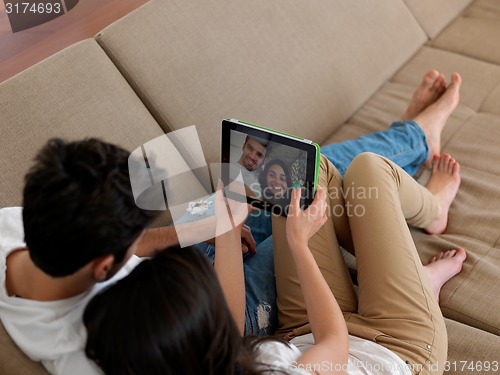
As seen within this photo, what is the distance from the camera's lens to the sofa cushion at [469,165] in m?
1.23

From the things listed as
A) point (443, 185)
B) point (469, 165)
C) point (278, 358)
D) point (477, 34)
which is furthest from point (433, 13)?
point (278, 358)

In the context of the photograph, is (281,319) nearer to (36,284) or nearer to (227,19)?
(36,284)

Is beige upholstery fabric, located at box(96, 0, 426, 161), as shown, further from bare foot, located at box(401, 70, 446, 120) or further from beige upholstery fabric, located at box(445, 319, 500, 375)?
beige upholstery fabric, located at box(445, 319, 500, 375)

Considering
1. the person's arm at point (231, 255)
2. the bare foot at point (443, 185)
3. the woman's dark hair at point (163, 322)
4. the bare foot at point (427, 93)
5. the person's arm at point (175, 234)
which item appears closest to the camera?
the woman's dark hair at point (163, 322)

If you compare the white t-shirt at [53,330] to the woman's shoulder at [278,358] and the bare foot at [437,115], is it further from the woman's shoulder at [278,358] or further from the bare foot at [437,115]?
the bare foot at [437,115]

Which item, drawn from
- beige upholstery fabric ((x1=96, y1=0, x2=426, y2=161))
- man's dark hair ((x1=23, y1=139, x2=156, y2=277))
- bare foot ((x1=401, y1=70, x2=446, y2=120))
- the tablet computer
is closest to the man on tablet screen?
the tablet computer

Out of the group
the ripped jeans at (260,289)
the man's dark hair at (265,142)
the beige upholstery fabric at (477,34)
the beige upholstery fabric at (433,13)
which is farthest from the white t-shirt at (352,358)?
the beige upholstery fabric at (433,13)

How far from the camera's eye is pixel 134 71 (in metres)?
1.39

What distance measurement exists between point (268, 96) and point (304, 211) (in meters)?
0.51

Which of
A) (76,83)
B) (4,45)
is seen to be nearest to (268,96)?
(76,83)

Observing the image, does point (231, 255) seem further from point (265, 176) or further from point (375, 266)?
point (375, 266)

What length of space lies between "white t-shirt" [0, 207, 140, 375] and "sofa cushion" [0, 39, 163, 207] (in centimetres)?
38

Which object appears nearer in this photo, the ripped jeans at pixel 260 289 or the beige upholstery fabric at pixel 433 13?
the ripped jeans at pixel 260 289

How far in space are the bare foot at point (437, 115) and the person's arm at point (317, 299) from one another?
21.8 inches
